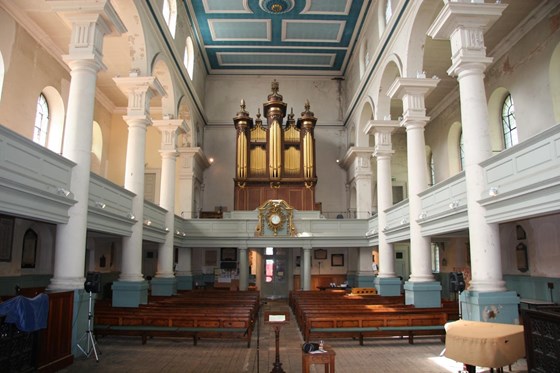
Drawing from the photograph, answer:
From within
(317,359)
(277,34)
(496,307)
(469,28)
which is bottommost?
(317,359)

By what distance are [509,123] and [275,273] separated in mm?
14348

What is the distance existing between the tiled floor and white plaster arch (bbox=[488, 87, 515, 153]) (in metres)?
8.52

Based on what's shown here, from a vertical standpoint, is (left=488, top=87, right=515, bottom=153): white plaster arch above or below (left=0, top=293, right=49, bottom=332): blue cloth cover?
above

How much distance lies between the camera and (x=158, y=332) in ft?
36.9

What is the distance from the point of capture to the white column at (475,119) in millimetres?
9516

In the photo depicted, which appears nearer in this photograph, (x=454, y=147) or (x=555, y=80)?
(x=555, y=80)

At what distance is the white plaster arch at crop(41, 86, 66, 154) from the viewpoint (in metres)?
16.7

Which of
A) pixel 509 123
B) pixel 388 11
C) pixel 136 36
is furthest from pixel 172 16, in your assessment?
pixel 509 123

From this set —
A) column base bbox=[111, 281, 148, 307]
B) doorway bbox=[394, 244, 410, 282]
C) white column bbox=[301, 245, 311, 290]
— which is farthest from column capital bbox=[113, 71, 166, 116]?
doorway bbox=[394, 244, 410, 282]

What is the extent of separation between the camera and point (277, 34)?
23.8 meters

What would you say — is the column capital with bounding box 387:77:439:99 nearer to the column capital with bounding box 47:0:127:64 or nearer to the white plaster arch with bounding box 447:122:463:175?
the white plaster arch with bounding box 447:122:463:175

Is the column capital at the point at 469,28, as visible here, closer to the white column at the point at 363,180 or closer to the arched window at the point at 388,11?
the arched window at the point at 388,11

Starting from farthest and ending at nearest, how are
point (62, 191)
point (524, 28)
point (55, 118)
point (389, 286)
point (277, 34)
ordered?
point (277, 34) → point (389, 286) → point (55, 118) → point (524, 28) → point (62, 191)

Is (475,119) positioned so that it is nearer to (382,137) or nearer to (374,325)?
(374,325)
